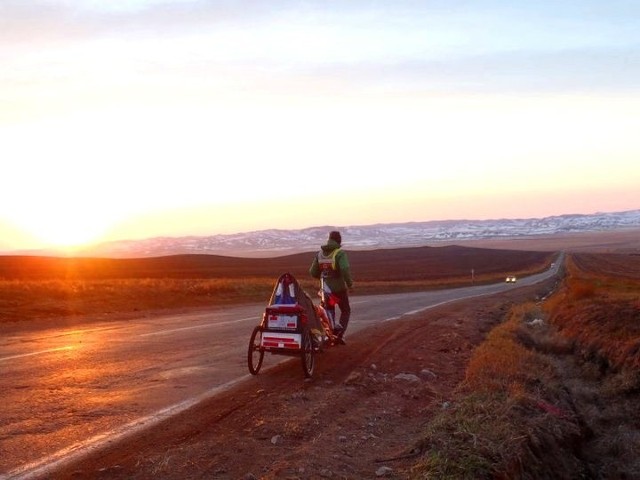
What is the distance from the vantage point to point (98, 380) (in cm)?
968

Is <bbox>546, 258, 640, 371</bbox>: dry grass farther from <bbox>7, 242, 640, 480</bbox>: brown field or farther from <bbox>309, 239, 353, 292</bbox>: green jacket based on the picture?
<bbox>309, 239, 353, 292</bbox>: green jacket

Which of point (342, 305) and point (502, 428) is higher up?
point (342, 305)

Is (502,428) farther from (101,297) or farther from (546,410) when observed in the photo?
(101,297)

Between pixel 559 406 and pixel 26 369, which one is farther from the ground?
pixel 26 369

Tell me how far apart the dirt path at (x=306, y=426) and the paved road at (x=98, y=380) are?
1.32ft

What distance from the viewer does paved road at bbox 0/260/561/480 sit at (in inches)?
267

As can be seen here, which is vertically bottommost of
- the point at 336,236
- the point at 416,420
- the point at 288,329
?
the point at 416,420

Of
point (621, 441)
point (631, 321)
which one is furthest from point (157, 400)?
point (631, 321)

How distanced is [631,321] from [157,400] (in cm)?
1172

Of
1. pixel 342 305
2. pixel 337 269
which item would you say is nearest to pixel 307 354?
pixel 337 269

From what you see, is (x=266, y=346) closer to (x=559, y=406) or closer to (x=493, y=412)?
(x=493, y=412)

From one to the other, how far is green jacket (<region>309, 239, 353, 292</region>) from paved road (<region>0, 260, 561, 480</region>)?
1.61 m

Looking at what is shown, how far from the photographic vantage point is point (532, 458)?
7.82m

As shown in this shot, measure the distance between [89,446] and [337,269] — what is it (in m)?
6.02
